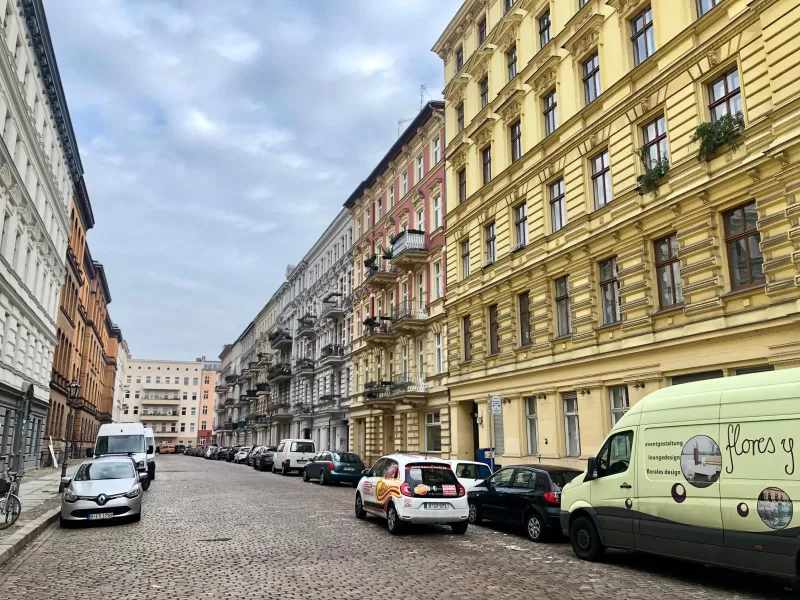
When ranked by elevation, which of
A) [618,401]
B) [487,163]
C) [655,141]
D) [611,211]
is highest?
[487,163]

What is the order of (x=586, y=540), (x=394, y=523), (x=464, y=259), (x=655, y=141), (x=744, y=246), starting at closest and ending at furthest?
1. (x=586, y=540)
2. (x=394, y=523)
3. (x=744, y=246)
4. (x=655, y=141)
5. (x=464, y=259)

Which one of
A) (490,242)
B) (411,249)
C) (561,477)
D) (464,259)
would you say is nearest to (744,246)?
(561,477)

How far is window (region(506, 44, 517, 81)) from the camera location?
995 inches

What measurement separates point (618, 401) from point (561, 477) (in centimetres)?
580

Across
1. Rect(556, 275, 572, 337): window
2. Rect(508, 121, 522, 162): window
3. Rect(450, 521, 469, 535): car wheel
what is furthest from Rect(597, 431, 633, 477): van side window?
Rect(508, 121, 522, 162): window

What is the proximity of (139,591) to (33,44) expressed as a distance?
86.4 feet

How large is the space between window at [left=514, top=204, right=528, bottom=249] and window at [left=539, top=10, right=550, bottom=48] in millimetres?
5764

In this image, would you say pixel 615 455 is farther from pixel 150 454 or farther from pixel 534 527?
pixel 150 454

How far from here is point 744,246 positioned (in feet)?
48.8

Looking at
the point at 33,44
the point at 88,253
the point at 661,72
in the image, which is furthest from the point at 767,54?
the point at 88,253

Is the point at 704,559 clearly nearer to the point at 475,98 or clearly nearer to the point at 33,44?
the point at 475,98

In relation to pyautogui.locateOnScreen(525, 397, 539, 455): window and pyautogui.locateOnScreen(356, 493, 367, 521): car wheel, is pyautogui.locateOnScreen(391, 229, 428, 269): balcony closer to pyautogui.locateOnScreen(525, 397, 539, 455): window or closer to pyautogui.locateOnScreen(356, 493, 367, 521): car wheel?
pyautogui.locateOnScreen(525, 397, 539, 455): window

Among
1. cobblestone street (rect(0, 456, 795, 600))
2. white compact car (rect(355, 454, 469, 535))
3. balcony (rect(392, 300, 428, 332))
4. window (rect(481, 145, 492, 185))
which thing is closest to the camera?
cobblestone street (rect(0, 456, 795, 600))

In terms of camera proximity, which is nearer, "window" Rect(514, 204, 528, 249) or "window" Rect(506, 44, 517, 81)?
"window" Rect(514, 204, 528, 249)
